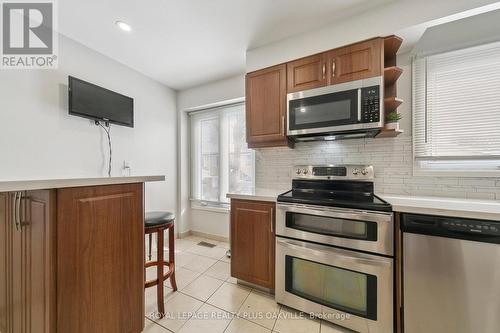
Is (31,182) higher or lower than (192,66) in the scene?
lower

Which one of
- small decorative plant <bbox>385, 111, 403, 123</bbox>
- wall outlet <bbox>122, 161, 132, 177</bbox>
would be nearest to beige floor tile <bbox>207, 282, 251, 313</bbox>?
wall outlet <bbox>122, 161, 132, 177</bbox>

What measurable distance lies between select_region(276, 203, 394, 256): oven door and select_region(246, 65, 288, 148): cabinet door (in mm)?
814

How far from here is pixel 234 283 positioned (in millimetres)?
2021

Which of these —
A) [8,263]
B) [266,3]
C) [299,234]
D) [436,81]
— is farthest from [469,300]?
[8,263]

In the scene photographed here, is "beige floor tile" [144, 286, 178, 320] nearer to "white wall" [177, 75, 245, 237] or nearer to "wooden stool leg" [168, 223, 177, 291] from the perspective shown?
"wooden stool leg" [168, 223, 177, 291]

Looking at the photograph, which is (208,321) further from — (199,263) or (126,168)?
(126,168)

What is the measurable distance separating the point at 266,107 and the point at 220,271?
197 centimetres

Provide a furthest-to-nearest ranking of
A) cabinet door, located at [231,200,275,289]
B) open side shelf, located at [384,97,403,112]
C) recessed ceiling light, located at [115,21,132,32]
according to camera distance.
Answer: recessed ceiling light, located at [115,21,132,32] → cabinet door, located at [231,200,275,289] → open side shelf, located at [384,97,403,112]

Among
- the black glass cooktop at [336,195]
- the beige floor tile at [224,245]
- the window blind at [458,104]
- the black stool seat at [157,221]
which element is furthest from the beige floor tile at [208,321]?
the window blind at [458,104]

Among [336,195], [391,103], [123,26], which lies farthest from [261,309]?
[123,26]

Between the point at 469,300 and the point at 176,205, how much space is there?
11.2ft

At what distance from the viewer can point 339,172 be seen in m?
1.92

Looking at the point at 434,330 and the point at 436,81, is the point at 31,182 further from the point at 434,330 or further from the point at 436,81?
the point at 436,81

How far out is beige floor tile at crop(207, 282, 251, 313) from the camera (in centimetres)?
169
